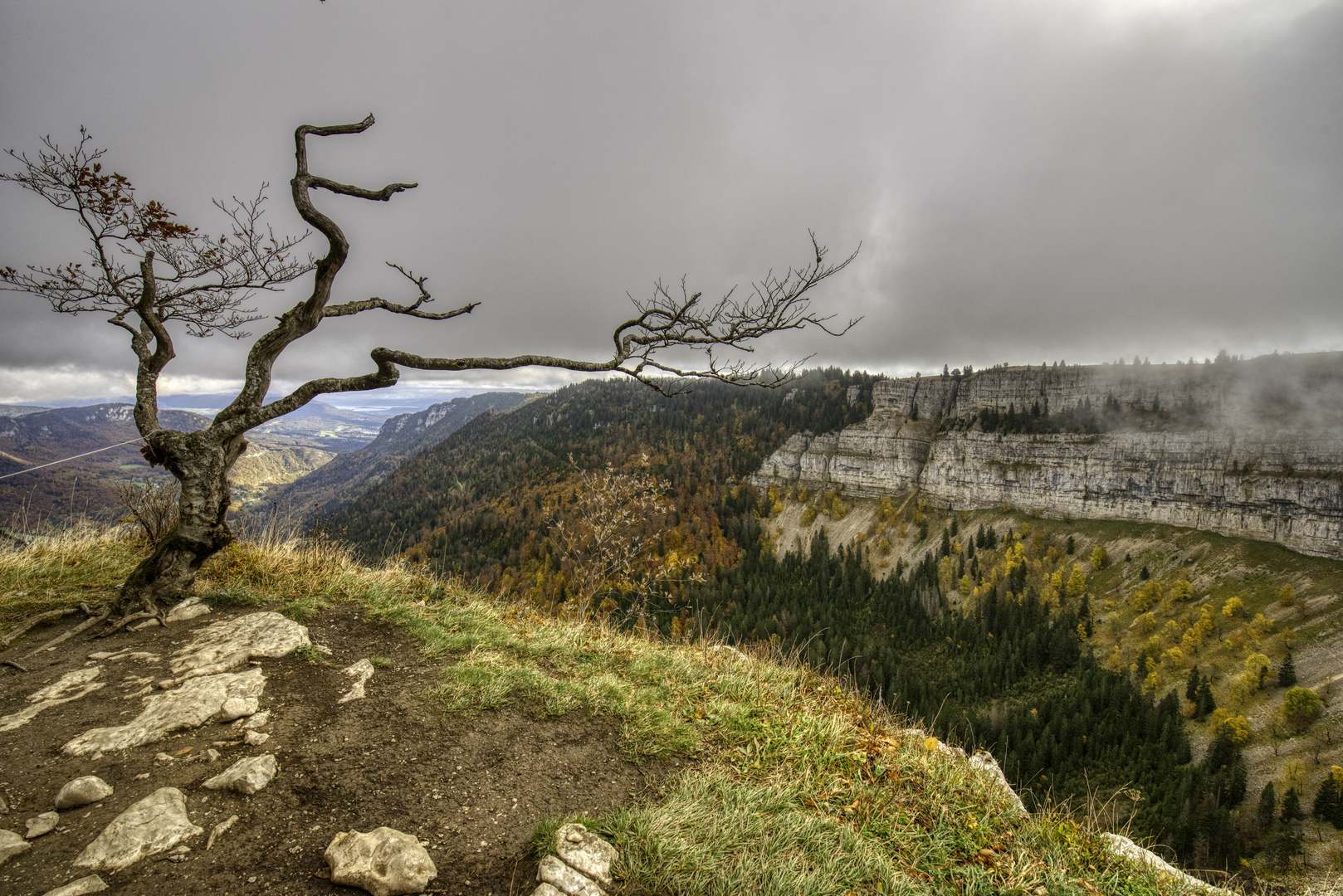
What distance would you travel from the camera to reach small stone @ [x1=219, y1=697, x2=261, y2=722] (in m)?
4.43

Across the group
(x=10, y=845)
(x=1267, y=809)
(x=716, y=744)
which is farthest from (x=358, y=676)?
(x=1267, y=809)

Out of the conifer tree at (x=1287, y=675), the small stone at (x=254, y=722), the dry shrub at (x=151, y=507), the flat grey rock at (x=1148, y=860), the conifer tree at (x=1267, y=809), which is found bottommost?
the conifer tree at (x=1267, y=809)

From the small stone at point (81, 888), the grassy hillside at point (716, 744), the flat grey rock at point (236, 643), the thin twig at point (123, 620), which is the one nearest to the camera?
the small stone at point (81, 888)

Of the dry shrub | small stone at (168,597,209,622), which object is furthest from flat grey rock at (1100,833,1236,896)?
the dry shrub

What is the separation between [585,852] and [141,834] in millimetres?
2695

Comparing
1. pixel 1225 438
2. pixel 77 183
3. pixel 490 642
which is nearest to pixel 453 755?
pixel 490 642

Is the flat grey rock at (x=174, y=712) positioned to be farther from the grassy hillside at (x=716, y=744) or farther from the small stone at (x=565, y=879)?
the small stone at (x=565, y=879)

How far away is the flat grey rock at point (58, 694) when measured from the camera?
13.7 feet

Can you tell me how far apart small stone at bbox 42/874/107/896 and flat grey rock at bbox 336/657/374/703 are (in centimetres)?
228

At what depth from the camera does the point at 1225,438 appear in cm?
10388

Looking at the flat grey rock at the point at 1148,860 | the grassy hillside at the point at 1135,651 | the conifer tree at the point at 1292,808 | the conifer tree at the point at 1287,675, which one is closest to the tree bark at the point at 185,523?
the flat grey rock at the point at 1148,860

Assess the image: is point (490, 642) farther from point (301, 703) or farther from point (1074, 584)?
point (1074, 584)

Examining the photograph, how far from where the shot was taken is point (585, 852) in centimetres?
326

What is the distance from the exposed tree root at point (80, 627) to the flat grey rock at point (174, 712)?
2.10m
